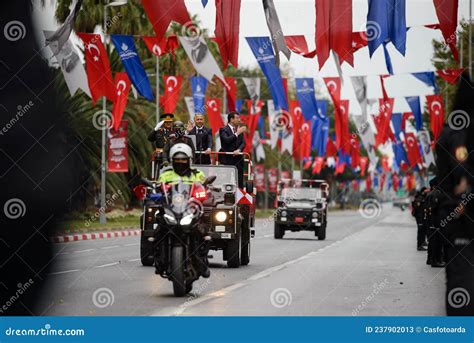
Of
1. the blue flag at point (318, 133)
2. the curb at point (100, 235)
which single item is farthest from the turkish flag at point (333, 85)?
the blue flag at point (318, 133)

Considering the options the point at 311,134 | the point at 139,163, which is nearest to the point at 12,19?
the point at 139,163

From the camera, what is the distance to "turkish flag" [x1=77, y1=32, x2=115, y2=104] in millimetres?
31344

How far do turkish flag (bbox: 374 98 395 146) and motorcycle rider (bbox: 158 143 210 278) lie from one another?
34510 millimetres

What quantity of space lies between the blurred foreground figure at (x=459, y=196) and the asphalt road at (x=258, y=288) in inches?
85.4

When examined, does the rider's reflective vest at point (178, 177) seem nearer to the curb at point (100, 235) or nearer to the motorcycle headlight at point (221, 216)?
the motorcycle headlight at point (221, 216)

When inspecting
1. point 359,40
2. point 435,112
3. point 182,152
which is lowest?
point 435,112

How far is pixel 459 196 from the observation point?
8992 mm

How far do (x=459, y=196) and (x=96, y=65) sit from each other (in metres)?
24.2

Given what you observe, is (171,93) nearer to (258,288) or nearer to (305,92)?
(305,92)

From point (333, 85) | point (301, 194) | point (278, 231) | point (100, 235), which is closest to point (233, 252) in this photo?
point (100, 235)

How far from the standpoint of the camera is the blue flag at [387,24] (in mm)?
23297

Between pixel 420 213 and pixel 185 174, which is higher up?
pixel 185 174

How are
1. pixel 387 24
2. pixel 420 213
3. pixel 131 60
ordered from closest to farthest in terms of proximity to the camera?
1. pixel 387 24
2. pixel 420 213
3. pixel 131 60

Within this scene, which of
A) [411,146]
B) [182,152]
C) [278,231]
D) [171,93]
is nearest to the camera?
[182,152]
